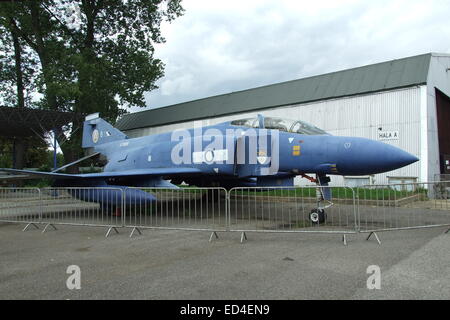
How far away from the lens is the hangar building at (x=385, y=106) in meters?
15.9

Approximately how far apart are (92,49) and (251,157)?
18712 millimetres

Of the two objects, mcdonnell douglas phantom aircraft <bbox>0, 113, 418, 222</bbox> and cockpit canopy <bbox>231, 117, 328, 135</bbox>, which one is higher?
cockpit canopy <bbox>231, 117, 328, 135</bbox>

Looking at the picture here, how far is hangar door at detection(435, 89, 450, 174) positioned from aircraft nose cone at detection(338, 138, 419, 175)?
1364 cm

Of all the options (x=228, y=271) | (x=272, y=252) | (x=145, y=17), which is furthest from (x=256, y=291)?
(x=145, y=17)

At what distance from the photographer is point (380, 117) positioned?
55.7ft

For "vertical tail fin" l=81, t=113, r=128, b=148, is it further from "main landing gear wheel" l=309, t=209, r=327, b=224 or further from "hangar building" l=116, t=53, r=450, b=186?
"main landing gear wheel" l=309, t=209, r=327, b=224

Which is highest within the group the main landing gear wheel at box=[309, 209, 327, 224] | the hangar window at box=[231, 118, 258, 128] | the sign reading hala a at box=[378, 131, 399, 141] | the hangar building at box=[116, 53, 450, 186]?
the hangar building at box=[116, 53, 450, 186]

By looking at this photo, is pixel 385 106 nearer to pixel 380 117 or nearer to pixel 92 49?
pixel 380 117

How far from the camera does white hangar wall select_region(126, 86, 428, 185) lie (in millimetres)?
15789

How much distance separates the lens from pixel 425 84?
51.2 feet

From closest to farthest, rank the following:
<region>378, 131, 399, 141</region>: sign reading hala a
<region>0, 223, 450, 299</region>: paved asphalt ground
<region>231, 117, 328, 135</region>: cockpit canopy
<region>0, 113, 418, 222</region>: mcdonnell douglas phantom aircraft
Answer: <region>0, 223, 450, 299</region>: paved asphalt ground
<region>0, 113, 418, 222</region>: mcdonnell douglas phantom aircraft
<region>231, 117, 328, 135</region>: cockpit canopy
<region>378, 131, 399, 141</region>: sign reading hala a

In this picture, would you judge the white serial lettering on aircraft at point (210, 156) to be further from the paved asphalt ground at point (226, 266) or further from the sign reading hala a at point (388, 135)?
the sign reading hala a at point (388, 135)

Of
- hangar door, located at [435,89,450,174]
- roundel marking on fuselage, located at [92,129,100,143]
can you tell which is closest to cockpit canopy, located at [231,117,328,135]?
roundel marking on fuselage, located at [92,129,100,143]

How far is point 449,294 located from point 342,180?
1542cm
